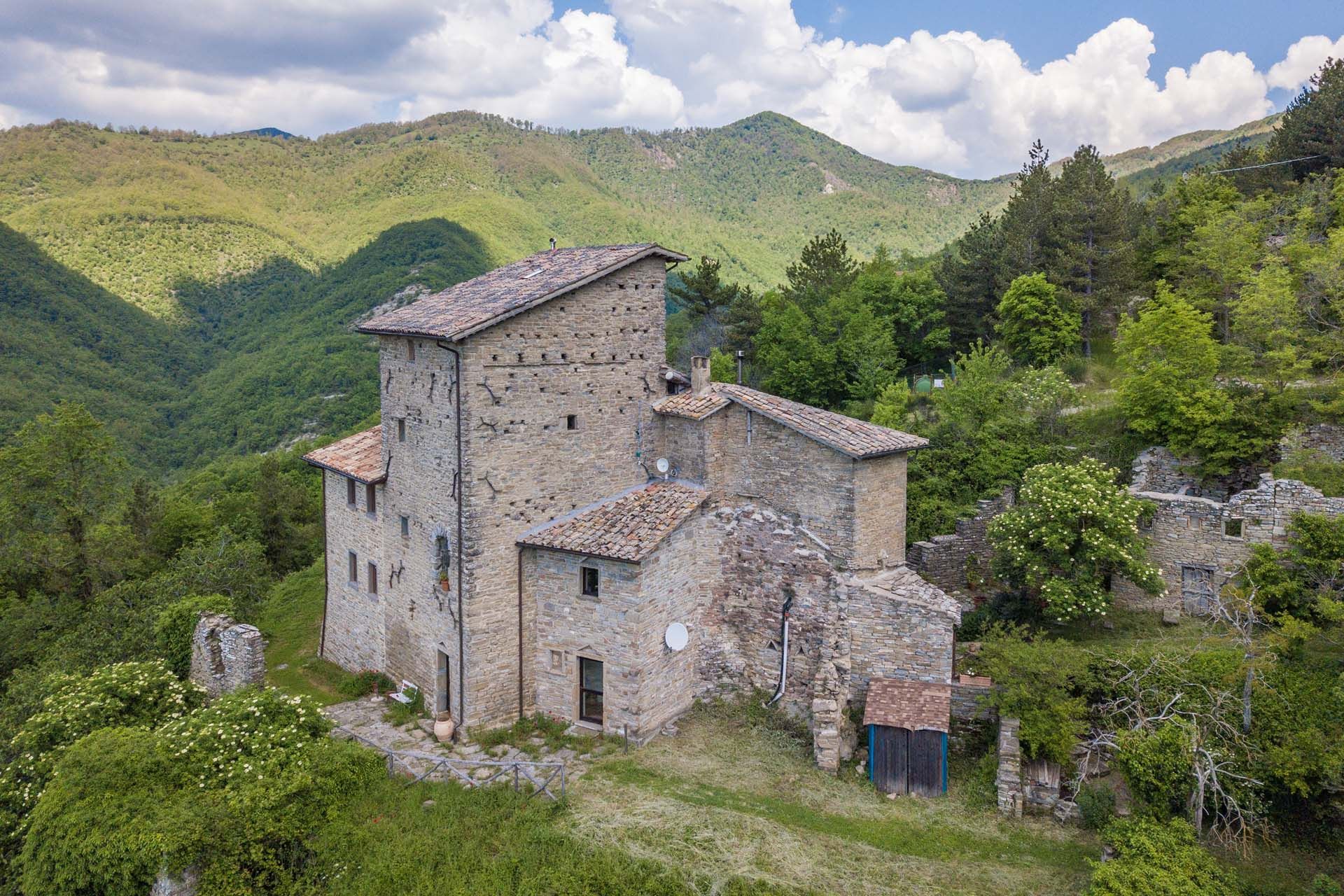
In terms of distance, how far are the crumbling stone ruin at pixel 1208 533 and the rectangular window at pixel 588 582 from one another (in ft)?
45.5

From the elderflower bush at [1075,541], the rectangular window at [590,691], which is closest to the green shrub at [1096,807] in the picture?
the elderflower bush at [1075,541]

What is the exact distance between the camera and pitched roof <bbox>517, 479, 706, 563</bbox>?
16.9m

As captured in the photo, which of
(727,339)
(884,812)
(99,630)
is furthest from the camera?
(727,339)

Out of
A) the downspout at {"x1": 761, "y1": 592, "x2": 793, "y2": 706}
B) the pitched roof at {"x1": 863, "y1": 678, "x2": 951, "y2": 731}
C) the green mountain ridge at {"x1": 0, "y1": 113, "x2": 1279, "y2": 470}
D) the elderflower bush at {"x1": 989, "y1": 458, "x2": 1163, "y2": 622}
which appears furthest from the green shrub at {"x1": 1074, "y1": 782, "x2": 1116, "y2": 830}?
the green mountain ridge at {"x1": 0, "y1": 113, "x2": 1279, "y2": 470}

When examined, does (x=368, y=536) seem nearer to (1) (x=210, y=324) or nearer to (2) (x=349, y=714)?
(2) (x=349, y=714)

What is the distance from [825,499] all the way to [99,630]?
24384mm

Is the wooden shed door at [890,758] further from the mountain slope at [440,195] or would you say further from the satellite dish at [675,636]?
the mountain slope at [440,195]

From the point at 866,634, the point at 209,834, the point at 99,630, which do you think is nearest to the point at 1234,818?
the point at 866,634

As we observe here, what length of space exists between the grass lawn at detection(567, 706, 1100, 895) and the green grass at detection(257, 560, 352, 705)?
31.6 ft

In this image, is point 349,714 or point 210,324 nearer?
point 349,714

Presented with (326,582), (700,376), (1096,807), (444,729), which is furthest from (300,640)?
(1096,807)

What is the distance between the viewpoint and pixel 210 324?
81.4m

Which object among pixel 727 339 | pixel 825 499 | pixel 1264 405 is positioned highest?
pixel 727 339

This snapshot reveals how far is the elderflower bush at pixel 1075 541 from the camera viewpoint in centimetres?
1823
